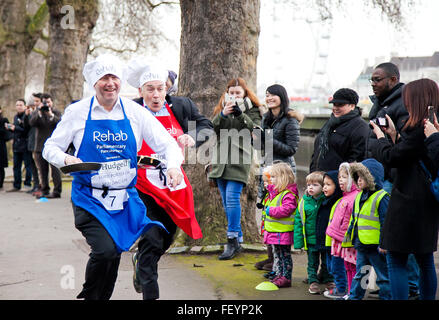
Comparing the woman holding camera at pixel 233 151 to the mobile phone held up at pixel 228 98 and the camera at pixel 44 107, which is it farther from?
the camera at pixel 44 107

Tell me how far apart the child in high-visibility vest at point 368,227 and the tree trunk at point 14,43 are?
63.1ft

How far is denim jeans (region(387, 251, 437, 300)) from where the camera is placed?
455 cm

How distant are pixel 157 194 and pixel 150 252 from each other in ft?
1.64

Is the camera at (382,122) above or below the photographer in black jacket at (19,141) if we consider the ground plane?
above

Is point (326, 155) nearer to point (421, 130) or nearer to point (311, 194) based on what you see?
point (311, 194)

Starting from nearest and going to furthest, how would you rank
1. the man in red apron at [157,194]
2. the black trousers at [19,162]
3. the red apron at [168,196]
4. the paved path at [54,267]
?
the man in red apron at [157,194], the red apron at [168,196], the paved path at [54,267], the black trousers at [19,162]

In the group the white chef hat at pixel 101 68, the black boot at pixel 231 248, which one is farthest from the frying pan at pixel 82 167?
the black boot at pixel 231 248

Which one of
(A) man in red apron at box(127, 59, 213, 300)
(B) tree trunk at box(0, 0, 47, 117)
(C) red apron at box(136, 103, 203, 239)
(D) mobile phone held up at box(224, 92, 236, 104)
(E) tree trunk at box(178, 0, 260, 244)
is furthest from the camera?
(B) tree trunk at box(0, 0, 47, 117)

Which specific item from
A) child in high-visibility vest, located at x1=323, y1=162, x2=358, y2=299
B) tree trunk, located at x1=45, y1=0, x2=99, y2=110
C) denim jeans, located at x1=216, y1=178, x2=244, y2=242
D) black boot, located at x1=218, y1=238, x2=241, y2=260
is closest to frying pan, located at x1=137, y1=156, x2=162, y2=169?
child in high-visibility vest, located at x1=323, y1=162, x2=358, y2=299

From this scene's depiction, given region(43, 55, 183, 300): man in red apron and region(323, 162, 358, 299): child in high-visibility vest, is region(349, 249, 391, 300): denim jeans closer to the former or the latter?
region(323, 162, 358, 299): child in high-visibility vest

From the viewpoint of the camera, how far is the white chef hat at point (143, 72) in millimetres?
5312

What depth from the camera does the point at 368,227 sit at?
5148mm
